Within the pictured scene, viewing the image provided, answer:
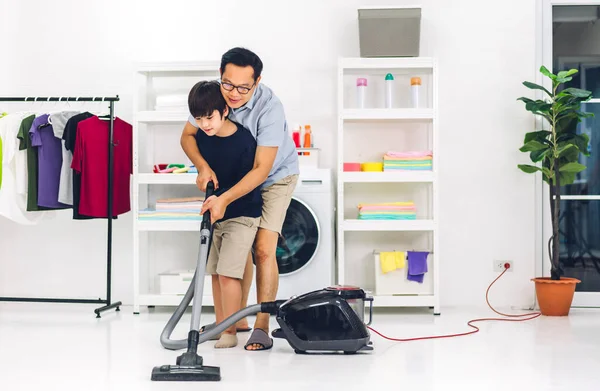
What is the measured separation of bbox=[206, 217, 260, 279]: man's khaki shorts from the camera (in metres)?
3.19

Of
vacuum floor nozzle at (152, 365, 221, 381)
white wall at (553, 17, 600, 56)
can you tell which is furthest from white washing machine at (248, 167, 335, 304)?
white wall at (553, 17, 600, 56)

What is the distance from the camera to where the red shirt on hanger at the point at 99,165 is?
427cm

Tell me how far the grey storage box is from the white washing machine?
0.83 meters

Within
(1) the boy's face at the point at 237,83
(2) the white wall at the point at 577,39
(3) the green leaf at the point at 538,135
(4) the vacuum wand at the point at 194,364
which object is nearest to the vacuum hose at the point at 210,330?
(4) the vacuum wand at the point at 194,364

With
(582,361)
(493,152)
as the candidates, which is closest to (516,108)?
(493,152)

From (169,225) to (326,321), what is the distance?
163 centimetres

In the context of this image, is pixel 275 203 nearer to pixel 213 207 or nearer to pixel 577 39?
pixel 213 207

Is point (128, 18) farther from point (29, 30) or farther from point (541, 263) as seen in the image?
point (541, 263)

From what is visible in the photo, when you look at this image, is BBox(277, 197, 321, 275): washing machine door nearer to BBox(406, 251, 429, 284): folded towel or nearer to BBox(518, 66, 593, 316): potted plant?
BBox(406, 251, 429, 284): folded towel

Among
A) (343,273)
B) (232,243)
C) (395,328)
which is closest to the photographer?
(232,243)

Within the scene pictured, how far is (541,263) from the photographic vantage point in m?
4.71

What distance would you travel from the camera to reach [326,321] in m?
3.07

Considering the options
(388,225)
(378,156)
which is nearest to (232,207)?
(388,225)

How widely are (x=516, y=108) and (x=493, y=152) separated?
310mm
